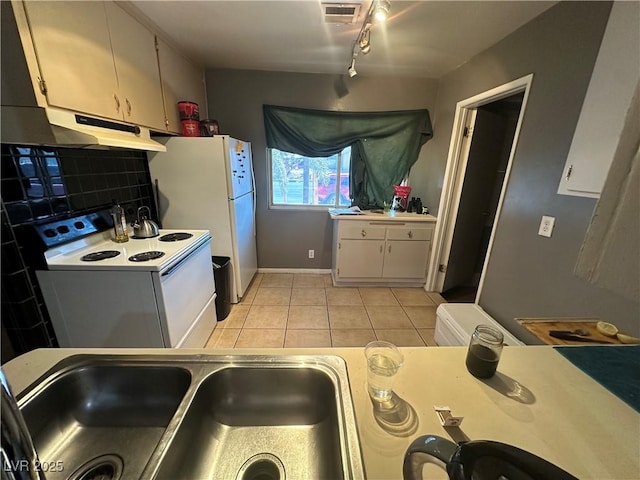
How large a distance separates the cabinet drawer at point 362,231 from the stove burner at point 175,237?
1633mm

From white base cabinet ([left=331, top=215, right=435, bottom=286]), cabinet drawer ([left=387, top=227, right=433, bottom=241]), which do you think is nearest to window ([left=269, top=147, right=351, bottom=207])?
white base cabinet ([left=331, top=215, right=435, bottom=286])

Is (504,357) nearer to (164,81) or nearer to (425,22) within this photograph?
(425,22)

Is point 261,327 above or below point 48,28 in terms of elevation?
below

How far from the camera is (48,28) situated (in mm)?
1172

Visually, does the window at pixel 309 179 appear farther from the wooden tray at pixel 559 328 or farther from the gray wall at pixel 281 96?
the wooden tray at pixel 559 328

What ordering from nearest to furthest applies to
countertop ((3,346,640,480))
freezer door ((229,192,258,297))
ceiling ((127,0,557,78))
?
1. countertop ((3,346,640,480))
2. ceiling ((127,0,557,78))
3. freezer door ((229,192,258,297))

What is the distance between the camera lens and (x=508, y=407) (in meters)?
0.67

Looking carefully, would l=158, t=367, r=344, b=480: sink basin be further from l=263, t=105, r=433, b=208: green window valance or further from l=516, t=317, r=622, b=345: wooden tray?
l=263, t=105, r=433, b=208: green window valance

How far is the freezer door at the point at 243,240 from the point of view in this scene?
2555 mm

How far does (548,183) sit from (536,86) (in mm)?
667

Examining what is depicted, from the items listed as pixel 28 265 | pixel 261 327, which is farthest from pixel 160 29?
pixel 261 327

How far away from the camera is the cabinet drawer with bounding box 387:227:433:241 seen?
3.01m

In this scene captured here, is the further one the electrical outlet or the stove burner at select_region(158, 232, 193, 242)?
the stove burner at select_region(158, 232, 193, 242)

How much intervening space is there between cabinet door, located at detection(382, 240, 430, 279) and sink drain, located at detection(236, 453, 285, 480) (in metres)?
2.57
